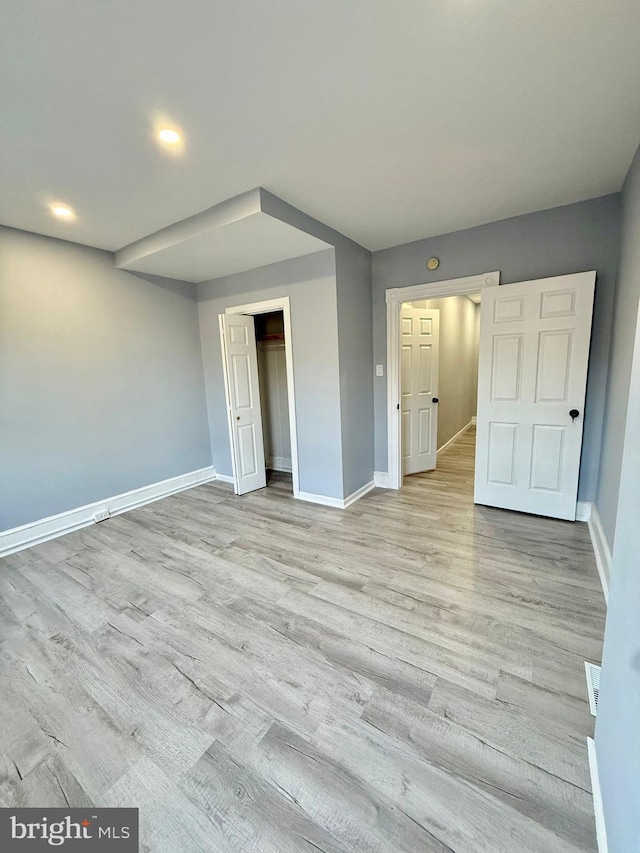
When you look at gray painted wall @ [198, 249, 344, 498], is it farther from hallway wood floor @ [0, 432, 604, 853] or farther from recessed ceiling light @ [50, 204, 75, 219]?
recessed ceiling light @ [50, 204, 75, 219]

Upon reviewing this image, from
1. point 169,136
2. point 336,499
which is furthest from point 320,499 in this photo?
point 169,136

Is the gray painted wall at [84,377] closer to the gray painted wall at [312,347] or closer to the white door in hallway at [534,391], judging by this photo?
the gray painted wall at [312,347]

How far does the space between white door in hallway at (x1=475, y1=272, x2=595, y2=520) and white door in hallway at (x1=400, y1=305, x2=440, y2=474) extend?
3.85 feet

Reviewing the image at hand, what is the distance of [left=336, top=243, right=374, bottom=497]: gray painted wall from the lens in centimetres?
337

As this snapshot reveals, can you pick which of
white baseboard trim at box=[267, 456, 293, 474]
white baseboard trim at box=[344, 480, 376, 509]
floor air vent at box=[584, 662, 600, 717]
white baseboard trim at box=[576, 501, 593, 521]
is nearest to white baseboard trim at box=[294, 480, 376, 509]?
white baseboard trim at box=[344, 480, 376, 509]

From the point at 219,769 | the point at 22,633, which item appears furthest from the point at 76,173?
the point at 219,769

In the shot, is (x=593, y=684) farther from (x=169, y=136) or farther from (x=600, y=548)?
(x=169, y=136)

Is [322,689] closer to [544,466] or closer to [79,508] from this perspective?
[544,466]

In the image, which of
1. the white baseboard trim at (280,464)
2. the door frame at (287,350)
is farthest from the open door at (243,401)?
the white baseboard trim at (280,464)

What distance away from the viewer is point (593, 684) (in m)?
1.52

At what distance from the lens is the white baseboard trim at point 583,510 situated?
2982 millimetres

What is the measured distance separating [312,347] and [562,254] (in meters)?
2.30

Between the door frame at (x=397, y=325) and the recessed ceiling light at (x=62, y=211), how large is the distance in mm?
2919

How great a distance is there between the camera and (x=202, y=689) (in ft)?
5.20
